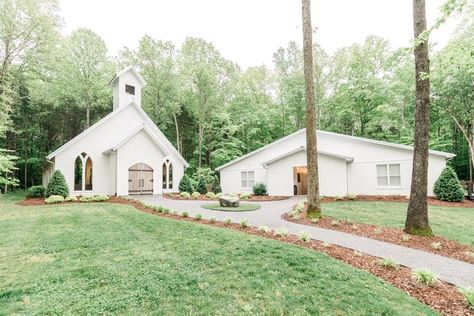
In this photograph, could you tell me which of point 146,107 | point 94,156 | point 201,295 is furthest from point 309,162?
point 146,107

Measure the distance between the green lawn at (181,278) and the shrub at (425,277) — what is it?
0.70m

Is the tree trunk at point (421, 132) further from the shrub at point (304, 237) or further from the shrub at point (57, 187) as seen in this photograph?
the shrub at point (57, 187)

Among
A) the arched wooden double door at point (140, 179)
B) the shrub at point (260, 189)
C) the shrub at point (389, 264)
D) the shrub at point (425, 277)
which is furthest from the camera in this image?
the shrub at point (260, 189)

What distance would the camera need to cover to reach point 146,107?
88.6 ft

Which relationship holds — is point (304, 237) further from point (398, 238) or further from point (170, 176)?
point (170, 176)

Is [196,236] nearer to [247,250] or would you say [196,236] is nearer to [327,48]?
[247,250]

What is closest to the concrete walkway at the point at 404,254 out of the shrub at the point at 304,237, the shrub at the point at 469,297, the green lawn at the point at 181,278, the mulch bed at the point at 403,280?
the mulch bed at the point at 403,280

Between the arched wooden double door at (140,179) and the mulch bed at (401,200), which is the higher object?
the arched wooden double door at (140,179)

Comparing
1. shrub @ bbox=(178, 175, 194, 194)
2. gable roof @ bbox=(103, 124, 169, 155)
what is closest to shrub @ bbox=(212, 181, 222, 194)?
shrub @ bbox=(178, 175, 194, 194)

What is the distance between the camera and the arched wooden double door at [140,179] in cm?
1769

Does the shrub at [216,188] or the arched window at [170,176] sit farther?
the shrub at [216,188]

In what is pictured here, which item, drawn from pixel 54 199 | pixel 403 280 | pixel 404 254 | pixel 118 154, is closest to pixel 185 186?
pixel 118 154

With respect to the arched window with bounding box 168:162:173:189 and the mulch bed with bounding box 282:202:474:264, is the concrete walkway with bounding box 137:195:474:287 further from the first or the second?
the arched window with bounding box 168:162:173:189

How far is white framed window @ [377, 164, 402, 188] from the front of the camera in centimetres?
1673
